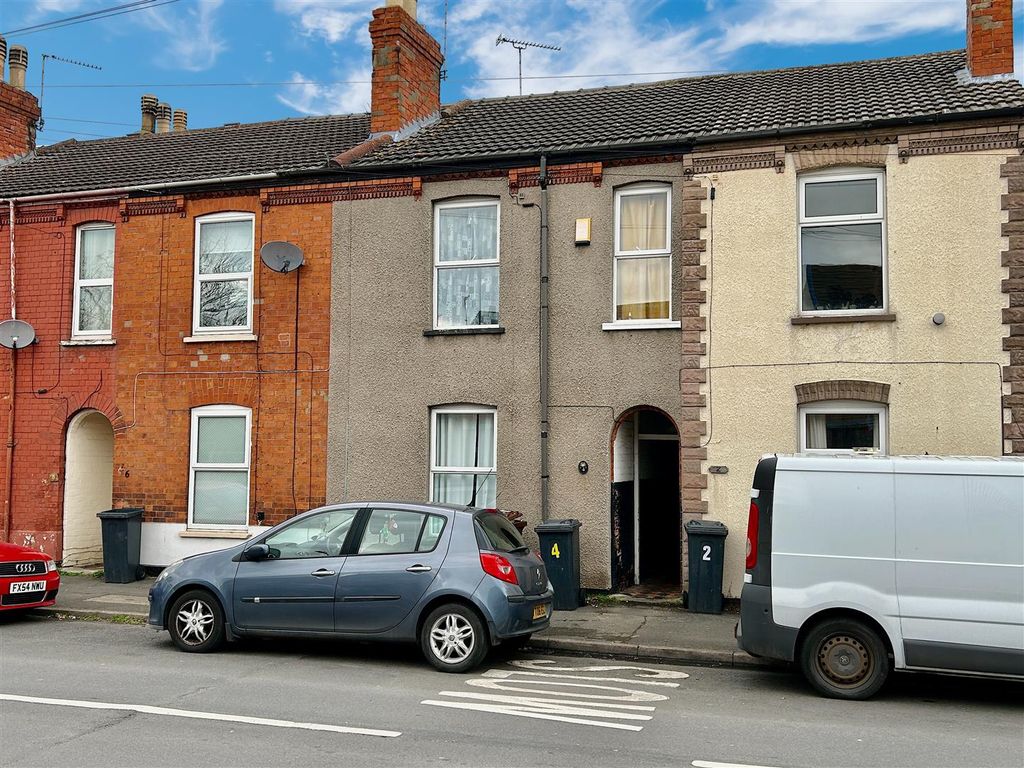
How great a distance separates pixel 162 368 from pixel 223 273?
1.76 m

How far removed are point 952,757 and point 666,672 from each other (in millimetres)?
3075

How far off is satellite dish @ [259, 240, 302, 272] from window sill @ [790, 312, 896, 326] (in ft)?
23.4

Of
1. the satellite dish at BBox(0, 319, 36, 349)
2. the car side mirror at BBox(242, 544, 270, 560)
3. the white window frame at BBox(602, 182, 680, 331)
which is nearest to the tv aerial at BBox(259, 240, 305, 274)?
the satellite dish at BBox(0, 319, 36, 349)

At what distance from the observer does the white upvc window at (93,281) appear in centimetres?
1538

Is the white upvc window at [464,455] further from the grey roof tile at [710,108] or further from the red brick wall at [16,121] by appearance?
the red brick wall at [16,121]

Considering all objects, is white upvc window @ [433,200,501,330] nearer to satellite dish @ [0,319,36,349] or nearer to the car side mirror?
the car side mirror

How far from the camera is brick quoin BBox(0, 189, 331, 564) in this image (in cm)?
1405

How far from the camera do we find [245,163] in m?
15.4

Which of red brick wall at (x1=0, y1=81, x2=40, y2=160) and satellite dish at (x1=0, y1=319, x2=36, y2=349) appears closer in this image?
satellite dish at (x1=0, y1=319, x2=36, y2=349)

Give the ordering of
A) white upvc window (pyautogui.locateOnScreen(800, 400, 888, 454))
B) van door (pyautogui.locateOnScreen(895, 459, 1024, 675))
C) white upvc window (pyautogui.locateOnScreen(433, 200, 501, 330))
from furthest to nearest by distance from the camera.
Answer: white upvc window (pyautogui.locateOnScreen(433, 200, 501, 330))
white upvc window (pyautogui.locateOnScreen(800, 400, 888, 454))
van door (pyautogui.locateOnScreen(895, 459, 1024, 675))

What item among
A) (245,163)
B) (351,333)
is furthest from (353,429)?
(245,163)

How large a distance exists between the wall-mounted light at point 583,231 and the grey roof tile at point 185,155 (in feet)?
13.4

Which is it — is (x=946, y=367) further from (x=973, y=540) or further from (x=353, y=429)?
(x=353, y=429)

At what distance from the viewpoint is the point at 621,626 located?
10.6m
